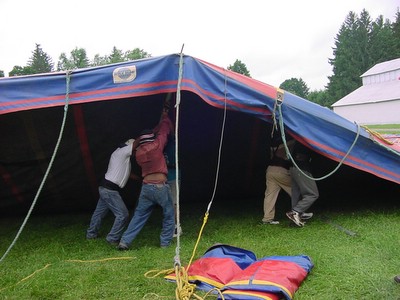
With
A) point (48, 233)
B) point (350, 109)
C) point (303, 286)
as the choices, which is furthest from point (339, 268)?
point (350, 109)

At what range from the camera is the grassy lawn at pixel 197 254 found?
3219mm

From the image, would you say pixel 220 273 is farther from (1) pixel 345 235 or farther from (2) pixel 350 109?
(2) pixel 350 109

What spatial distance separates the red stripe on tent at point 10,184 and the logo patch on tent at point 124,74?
2781 millimetres

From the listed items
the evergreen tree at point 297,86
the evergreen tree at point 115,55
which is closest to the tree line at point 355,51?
the evergreen tree at point 115,55

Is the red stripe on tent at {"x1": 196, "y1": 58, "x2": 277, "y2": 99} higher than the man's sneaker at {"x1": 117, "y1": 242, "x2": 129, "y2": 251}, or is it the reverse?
the red stripe on tent at {"x1": 196, "y1": 58, "x2": 277, "y2": 99}

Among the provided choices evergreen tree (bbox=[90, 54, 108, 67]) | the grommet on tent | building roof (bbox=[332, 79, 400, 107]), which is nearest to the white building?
building roof (bbox=[332, 79, 400, 107])

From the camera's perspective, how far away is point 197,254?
4.19m

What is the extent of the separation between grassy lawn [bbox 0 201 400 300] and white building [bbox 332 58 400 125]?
28774mm

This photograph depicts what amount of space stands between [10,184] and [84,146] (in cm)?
137

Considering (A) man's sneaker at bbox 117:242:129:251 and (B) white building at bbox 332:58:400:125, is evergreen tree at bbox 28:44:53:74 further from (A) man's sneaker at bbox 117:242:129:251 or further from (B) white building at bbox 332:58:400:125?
(A) man's sneaker at bbox 117:242:129:251

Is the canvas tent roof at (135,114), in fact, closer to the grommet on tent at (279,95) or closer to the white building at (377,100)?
the grommet on tent at (279,95)

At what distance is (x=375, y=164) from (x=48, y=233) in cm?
446

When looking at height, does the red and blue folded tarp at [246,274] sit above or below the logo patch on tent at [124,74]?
below

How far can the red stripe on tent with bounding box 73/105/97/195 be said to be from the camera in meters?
5.20
